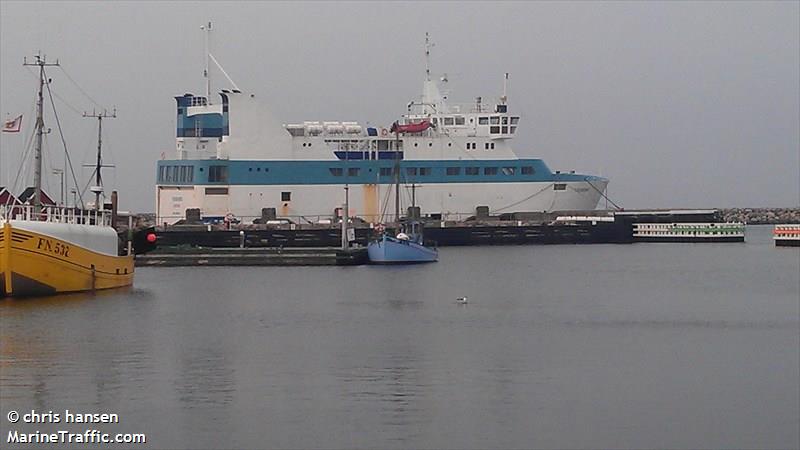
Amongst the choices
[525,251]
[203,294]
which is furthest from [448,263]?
[203,294]

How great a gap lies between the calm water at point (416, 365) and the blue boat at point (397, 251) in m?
8.68

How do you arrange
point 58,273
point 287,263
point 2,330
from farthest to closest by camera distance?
1. point 287,263
2. point 58,273
3. point 2,330

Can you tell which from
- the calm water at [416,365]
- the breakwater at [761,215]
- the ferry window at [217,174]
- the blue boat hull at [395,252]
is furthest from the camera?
the breakwater at [761,215]

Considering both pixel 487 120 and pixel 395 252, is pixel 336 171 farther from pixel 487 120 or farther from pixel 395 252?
pixel 395 252

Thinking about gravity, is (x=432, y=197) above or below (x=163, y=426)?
above

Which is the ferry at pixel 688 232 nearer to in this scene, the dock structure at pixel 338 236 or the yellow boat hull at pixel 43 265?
the dock structure at pixel 338 236

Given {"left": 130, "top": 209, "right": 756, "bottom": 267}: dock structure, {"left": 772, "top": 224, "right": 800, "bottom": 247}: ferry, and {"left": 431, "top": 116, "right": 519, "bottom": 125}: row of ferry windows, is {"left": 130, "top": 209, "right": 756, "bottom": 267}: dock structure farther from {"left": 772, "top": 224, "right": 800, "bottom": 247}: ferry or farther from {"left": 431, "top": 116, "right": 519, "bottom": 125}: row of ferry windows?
{"left": 772, "top": 224, "right": 800, "bottom": 247}: ferry

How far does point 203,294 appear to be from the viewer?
3244 centimetres

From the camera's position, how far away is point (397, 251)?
43594 millimetres

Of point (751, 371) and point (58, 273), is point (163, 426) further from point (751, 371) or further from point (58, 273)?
point (58, 273)

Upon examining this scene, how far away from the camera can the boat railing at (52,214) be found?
87.8 ft

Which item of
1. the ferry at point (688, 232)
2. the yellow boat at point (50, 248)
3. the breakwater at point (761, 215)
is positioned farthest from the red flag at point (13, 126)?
the breakwater at point (761, 215)

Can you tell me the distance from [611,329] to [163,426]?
11.8 meters

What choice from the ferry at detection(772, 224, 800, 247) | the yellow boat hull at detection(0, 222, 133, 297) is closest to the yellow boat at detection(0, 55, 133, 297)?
the yellow boat hull at detection(0, 222, 133, 297)
